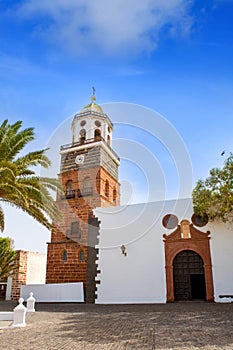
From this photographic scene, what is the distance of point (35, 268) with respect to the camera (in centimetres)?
2338

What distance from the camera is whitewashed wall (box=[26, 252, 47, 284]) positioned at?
2264cm

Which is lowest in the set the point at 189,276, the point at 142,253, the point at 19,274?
the point at 189,276

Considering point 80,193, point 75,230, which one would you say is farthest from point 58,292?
point 80,193

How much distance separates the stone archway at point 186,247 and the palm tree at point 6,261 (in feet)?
34.8

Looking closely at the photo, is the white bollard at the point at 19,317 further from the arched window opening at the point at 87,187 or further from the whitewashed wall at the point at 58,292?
the arched window opening at the point at 87,187

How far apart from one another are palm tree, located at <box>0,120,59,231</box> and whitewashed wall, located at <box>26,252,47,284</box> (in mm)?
12593

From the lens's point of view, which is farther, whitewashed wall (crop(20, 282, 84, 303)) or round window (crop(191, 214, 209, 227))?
whitewashed wall (crop(20, 282, 84, 303))

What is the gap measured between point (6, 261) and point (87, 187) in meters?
7.02

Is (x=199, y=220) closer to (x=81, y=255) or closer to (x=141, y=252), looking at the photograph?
(x=141, y=252)

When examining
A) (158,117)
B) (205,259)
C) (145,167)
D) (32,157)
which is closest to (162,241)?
(205,259)

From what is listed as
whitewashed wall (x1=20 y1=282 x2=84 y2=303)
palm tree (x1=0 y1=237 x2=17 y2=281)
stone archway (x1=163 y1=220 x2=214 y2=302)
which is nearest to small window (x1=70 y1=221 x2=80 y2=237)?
whitewashed wall (x1=20 y1=282 x2=84 y2=303)

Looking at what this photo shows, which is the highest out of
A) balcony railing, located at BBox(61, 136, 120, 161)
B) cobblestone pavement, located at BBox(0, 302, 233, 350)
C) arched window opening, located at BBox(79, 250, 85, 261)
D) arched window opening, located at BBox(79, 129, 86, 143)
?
arched window opening, located at BBox(79, 129, 86, 143)

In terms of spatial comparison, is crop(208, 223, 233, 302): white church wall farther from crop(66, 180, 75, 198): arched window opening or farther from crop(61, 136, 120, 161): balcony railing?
crop(61, 136, 120, 161): balcony railing

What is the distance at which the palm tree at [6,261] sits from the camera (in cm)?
2009
